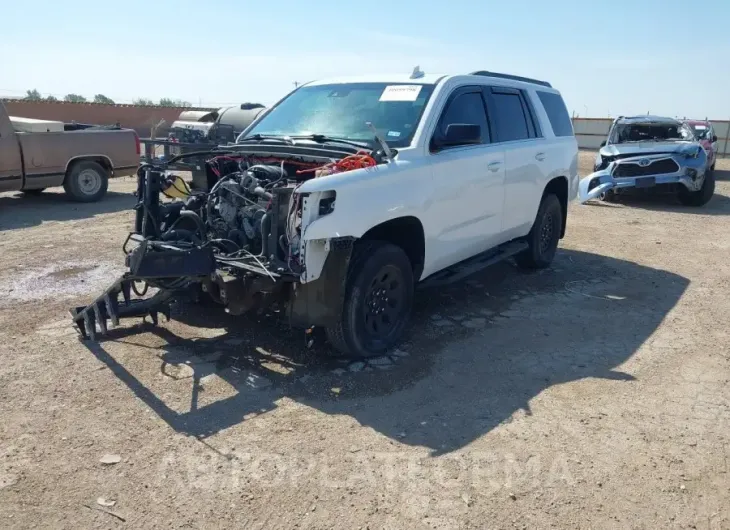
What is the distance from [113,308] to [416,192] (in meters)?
2.41

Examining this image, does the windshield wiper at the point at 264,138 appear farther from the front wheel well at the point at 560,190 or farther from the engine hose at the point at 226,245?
the front wheel well at the point at 560,190

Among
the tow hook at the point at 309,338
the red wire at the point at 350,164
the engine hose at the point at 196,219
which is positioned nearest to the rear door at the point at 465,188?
the red wire at the point at 350,164

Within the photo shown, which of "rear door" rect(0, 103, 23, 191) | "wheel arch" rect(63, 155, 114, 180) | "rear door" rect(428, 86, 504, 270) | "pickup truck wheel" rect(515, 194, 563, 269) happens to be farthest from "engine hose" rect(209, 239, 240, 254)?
"wheel arch" rect(63, 155, 114, 180)

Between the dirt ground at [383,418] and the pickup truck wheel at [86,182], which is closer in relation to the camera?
the dirt ground at [383,418]

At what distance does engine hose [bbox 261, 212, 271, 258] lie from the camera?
4.29 metres

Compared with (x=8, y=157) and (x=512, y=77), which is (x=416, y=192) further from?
(x=8, y=157)

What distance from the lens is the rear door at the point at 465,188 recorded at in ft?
16.8

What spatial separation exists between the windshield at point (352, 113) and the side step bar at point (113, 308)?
176 centimetres

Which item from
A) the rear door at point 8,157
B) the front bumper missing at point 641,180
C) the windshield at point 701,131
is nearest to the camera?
the rear door at point 8,157

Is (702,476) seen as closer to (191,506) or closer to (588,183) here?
(191,506)

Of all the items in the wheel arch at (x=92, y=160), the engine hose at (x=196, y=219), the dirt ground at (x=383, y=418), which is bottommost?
the dirt ground at (x=383, y=418)

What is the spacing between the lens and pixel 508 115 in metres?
6.36

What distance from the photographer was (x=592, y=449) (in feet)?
12.1

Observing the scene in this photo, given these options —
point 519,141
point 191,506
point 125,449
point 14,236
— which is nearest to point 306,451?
point 191,506
